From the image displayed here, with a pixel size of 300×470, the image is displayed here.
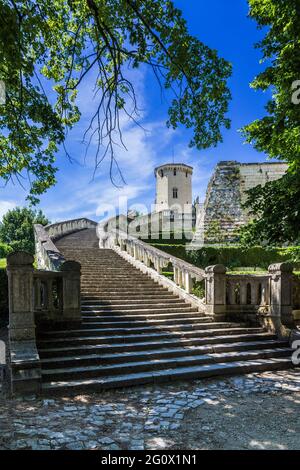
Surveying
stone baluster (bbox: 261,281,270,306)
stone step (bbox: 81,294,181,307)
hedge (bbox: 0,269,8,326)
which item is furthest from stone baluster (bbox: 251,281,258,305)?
hedge (bbox: 0,269,8,326)

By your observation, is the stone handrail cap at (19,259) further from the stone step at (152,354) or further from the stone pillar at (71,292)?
the stone step at (152,354)

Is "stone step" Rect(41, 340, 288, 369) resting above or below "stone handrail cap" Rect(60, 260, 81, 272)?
below

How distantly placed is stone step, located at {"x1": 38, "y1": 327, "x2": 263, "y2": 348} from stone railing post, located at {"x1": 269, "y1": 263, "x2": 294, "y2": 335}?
559 millimetres

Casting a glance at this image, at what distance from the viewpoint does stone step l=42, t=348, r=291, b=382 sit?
592 cm

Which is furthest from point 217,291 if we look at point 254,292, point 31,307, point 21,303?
point 21,303

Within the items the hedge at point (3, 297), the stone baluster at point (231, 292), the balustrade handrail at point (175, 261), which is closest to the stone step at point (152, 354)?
the stone baluster at point (231, 292)

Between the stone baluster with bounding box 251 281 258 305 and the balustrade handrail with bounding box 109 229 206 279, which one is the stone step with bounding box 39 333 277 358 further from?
the balustrade handrail with bounding box 109 229 206 279

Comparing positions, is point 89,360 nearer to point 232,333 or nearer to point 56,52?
point 232,333

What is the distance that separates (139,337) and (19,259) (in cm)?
314

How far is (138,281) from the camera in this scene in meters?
12.1

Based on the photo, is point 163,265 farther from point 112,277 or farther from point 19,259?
point 19,259

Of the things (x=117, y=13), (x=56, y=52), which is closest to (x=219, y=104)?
Answer: (x=117, y=13)

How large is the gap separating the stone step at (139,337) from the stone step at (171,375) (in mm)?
1236

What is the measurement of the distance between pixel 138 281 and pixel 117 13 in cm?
827
